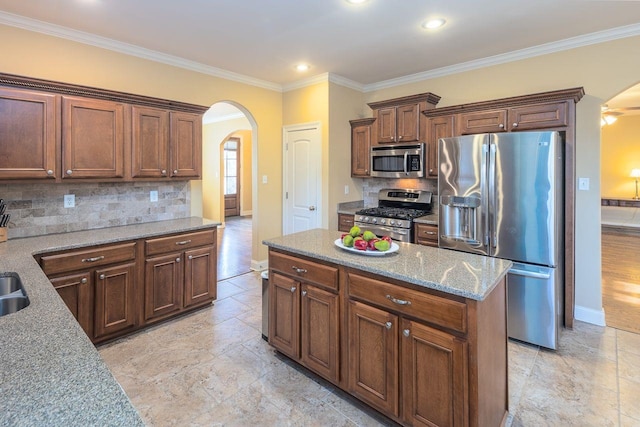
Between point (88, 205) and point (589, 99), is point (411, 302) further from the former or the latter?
point (88, 205)

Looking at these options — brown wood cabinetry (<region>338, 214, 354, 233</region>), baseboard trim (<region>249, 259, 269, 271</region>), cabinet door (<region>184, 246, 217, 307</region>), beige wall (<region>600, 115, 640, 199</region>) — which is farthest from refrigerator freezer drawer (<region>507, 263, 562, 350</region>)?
beige wall (<region>600, 115, 640, 199</region>)

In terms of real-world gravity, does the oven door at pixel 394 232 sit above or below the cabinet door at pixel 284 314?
above

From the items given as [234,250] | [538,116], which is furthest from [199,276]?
[538,116]

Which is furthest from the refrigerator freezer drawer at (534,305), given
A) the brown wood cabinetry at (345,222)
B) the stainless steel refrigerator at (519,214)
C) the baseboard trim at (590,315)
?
the brown wood cabinetry at (345,222)

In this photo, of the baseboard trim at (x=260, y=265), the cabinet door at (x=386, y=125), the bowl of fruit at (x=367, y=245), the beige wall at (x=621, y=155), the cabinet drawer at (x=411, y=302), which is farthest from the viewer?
the beige wall at (x=621, y=155)

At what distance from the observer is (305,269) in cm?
232

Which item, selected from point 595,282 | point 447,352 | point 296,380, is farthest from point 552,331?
point 296,380

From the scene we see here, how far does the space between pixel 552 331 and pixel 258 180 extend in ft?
12.5

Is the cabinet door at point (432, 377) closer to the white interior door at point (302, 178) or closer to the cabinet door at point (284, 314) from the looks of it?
the cabinet door at point (284, 314)

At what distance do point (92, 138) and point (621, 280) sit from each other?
637 centimetres

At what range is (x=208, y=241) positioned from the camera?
3537 millimetres

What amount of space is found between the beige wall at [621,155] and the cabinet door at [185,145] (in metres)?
10.1

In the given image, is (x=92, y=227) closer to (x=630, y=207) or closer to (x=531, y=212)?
(x=531, y=212)

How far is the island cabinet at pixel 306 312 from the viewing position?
2174mm
